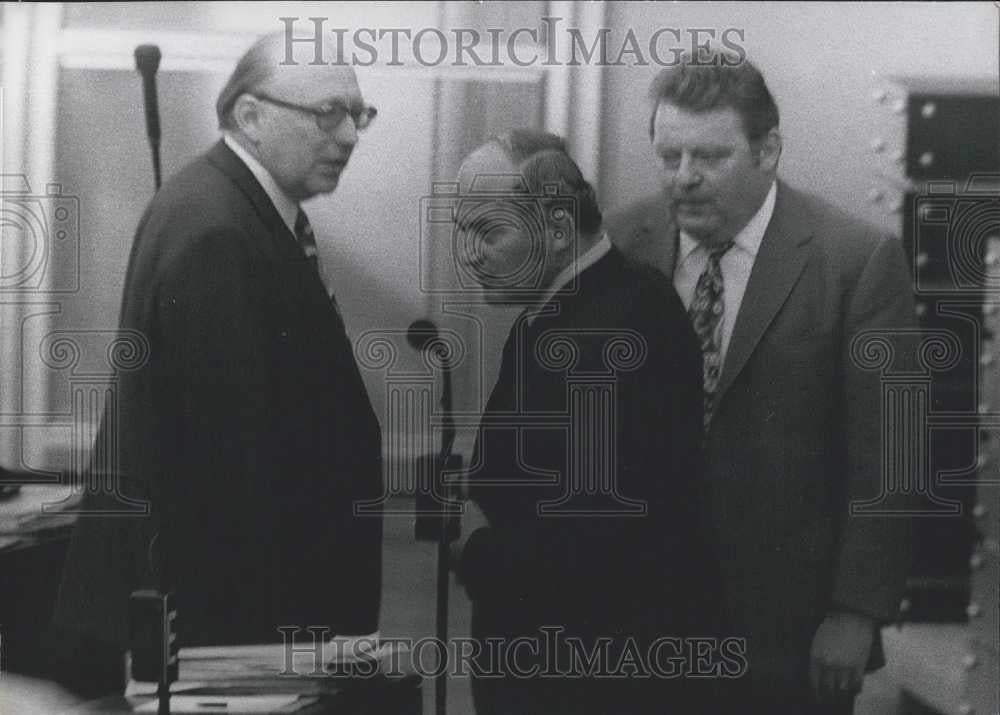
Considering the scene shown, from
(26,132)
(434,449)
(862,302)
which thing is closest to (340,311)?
(434,449)

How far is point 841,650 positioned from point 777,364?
0.51 m

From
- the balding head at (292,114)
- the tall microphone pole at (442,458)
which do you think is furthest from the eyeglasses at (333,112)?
the tall microphone pole at (442,458)

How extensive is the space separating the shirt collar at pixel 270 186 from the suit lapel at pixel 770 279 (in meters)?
0.79

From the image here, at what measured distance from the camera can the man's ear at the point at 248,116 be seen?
8.02ft

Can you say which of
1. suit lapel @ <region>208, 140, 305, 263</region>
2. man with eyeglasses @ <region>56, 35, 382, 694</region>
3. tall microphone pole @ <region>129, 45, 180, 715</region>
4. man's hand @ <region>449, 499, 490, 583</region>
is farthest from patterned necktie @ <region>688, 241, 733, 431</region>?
tall microphone pole @ <region>129, 45, 180, 715</region>

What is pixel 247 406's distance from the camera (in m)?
2.39

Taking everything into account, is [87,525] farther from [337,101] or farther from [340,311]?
[337,101]

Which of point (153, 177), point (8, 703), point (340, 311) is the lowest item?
point (8, 703)

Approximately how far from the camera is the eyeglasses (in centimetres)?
244

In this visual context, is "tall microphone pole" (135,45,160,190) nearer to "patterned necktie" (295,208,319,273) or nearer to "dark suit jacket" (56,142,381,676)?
"dark suit jacket" (56,142,381,676)

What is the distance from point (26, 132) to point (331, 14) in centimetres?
57

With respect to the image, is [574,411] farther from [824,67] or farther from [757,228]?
[824,67]

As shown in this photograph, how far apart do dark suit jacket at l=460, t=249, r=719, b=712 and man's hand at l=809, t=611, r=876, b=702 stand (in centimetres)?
23

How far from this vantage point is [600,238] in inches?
95.8
